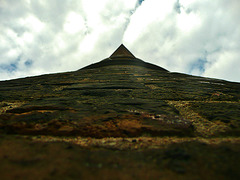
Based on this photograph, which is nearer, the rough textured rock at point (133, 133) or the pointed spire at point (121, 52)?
the rough textured rock at point (133, 133)

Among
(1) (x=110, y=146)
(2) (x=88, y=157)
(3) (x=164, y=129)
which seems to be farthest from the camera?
(3) (x=164, y=129)

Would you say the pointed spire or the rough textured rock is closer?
the rough textured rock

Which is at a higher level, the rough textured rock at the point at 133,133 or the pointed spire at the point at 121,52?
the pointed spire at the point at 121,52

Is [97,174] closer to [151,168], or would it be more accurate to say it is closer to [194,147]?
[151,168]

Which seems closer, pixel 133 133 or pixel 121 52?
pixel 133 133

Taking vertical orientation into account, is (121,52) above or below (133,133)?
above

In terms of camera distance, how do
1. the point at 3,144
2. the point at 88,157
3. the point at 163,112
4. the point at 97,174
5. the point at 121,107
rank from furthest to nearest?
the point at 121,107
the point at 163,112
the point at 3,144
the point at 88,157
the point at 97,174

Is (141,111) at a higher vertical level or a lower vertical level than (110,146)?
higher

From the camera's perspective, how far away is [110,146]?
1372mm

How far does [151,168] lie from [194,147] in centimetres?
54

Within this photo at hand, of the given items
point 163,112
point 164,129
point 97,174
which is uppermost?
point 163,112

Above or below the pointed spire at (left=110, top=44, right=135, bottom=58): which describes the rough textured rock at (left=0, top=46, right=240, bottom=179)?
below

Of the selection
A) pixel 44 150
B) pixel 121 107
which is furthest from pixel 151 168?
pixel 121 107

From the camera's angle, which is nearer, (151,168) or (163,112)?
(151,168)
